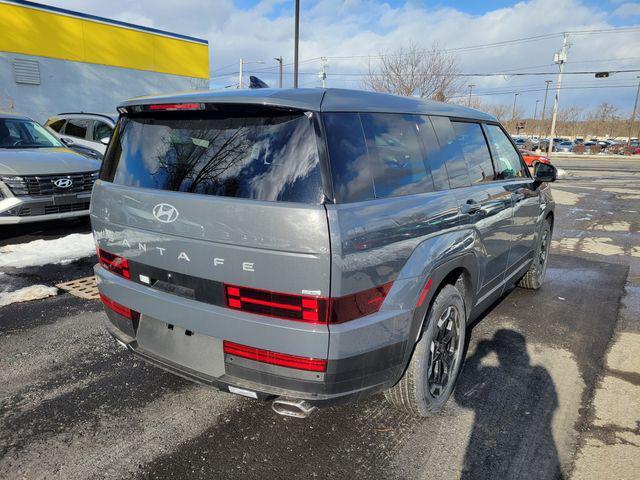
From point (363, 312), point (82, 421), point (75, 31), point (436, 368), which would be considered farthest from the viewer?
point (75, 31)

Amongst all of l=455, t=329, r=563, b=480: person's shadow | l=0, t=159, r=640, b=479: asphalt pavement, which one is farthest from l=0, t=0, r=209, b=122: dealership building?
l=455, t=329, r=563, b=480: person's shadow

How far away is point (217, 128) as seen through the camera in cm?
232

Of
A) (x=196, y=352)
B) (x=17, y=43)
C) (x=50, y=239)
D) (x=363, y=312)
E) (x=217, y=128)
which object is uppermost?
(x=17, y=43)

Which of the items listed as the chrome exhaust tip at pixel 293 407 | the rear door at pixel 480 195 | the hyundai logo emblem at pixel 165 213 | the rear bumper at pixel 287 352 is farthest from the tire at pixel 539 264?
the hyundai logo emblem at pixel 165 213

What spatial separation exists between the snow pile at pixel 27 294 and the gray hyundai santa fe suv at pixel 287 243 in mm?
2179

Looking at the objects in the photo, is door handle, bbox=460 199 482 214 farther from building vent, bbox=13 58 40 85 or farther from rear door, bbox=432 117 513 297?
building vent, bbox=13 58 40 85

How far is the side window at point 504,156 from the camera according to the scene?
3.88 m

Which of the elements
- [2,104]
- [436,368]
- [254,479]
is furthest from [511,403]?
[2,104]

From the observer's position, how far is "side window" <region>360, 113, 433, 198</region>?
236 cm

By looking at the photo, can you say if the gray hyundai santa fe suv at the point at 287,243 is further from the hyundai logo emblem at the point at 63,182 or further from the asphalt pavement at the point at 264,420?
the hyundai logo emblem at the point at 63,182

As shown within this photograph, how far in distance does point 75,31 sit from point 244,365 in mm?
19933

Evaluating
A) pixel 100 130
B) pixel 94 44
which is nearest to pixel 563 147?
pixel 94 44

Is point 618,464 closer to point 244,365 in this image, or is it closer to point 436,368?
point 436,368

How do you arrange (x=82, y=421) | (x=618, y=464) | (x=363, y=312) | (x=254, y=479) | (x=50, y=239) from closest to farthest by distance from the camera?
(x=363, y=312), (x=254, y=479), (x=618, y=464), (x=82, y=421), (x=50, y=239)
